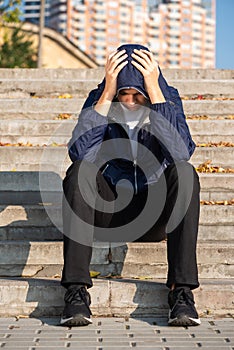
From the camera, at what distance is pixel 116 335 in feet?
11.7

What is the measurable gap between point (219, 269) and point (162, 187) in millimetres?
748

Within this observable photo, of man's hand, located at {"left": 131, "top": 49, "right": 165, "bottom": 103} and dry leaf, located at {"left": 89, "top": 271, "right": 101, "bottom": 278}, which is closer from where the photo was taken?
man's hand, located at {"left": 131, "top": 49, "right": 165, "bottom": 103}

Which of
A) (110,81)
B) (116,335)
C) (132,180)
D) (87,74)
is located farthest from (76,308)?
(87,74)

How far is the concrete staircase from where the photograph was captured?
4.03 m

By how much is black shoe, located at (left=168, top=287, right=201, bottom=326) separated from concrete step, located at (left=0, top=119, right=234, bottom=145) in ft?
10.6

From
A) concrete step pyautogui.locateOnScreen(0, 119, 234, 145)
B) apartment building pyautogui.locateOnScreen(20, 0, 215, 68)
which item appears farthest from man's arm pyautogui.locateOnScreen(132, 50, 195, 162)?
apartment building pyautogui.locateOnScreen(20, 0, 215, 68)

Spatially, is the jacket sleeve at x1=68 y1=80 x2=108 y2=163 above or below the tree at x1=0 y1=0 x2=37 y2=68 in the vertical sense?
below

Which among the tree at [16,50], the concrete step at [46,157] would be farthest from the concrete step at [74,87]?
the tree at [16,50]

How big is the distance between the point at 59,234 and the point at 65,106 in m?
3.16

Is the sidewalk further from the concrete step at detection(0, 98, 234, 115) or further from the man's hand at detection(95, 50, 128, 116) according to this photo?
the concrete step at detection(0, 98, 234, 115)

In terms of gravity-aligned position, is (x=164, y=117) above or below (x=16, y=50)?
below

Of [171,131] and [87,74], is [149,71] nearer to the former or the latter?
[171,131]

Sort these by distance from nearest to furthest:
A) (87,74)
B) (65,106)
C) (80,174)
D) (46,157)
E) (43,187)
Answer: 1. (80,174)
2. (43,187)
3. (46,157)
4. (65,106)
5. (87,74)

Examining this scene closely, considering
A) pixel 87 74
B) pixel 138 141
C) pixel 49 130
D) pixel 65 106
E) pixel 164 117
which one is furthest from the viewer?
pixel 87 74
